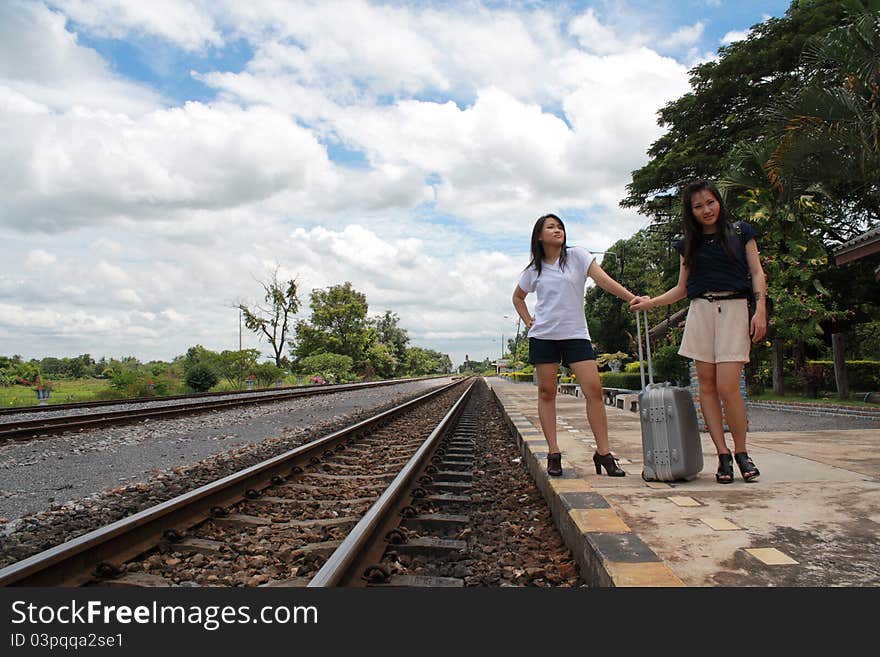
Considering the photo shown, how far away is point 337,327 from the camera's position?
196ft

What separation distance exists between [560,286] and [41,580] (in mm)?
3005

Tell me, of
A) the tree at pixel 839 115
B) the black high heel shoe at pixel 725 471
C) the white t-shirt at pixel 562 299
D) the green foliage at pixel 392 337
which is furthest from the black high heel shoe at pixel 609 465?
the green foliage at pixel 392 337

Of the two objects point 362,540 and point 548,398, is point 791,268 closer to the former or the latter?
point 548,398

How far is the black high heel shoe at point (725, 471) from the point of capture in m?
3.63

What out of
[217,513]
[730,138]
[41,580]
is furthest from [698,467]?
[730,138]

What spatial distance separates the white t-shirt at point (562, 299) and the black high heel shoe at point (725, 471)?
3.55 feet

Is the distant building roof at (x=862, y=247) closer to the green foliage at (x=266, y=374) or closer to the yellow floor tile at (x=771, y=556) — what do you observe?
the yellow floor tile at (x=771, y=556)

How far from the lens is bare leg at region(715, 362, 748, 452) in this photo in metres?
3.58

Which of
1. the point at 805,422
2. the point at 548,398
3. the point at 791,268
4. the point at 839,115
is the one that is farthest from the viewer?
the point at 791,268

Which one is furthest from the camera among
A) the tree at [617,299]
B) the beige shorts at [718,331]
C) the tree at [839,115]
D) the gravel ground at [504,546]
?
the tree at [617,299]

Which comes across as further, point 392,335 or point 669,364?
point 392,335

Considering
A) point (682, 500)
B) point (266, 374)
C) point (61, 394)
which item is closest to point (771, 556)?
point (682, 500)

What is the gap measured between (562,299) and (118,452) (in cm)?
560

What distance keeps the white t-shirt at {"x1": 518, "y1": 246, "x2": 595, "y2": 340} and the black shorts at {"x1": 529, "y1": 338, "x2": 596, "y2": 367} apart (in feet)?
0.12
